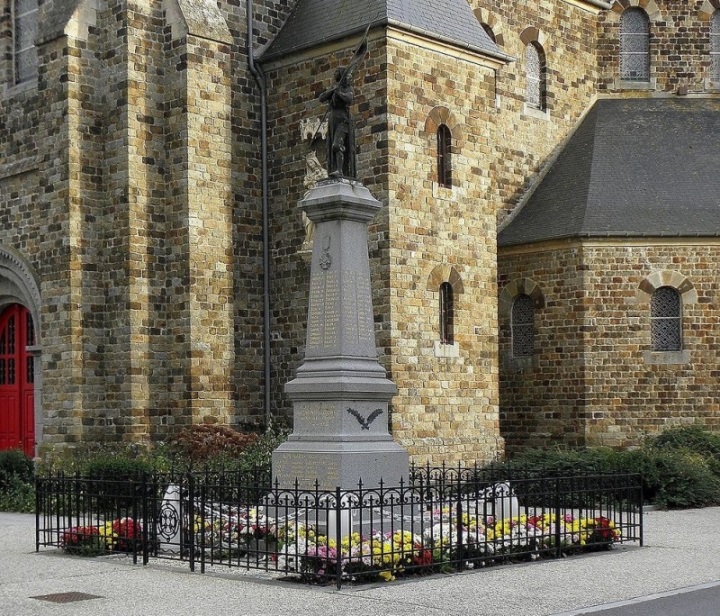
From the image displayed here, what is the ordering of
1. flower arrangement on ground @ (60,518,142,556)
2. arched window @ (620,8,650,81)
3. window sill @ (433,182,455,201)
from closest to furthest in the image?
1. flower arrangement on ground @ (60,518,142,556)
2. window sill @ (433,182,455,201)
3. arched window @ (620,8,650,81)

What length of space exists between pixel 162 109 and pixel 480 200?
6011mm

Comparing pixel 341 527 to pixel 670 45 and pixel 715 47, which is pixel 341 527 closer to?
pixel 670 45

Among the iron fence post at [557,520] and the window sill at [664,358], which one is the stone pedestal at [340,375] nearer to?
the iron fence post at [557,520]

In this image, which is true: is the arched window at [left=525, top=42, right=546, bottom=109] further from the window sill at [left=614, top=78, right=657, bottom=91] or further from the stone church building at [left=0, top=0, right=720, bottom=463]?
the window sill at [left=614, top=78, right=657, bottom=91]

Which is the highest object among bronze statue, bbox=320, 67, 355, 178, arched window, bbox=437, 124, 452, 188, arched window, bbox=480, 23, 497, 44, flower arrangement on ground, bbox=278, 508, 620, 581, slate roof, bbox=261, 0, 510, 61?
arched window, bbox=480, 23, 497, 44

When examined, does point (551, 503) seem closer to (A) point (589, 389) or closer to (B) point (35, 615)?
(B) point (35, 615)

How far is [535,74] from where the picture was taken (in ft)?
91.4

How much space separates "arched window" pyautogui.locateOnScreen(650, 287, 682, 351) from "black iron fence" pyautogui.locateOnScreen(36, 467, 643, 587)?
32.5 feet

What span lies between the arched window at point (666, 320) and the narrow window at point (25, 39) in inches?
508

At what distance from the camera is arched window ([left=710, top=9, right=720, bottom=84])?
30.2 metres

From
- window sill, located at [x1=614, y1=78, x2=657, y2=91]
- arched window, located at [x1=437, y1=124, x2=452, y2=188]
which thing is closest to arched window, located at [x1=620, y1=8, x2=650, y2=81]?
window sill, located at [x1=614, y1=78, x2=657, y2=91]

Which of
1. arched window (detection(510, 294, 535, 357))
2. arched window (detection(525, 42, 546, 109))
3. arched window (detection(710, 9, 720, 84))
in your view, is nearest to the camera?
arched window (detection(510, 294, 535, 357))

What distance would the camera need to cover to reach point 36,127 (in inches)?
920

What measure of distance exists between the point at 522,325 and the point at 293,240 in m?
5.36
